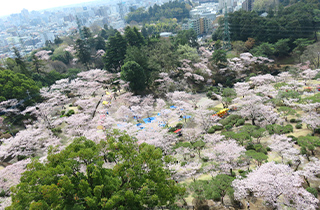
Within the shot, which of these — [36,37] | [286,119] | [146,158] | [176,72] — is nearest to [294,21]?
[176,72]

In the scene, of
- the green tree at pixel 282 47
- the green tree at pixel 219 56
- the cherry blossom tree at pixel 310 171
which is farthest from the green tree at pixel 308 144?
the green tree at pixel 282 47

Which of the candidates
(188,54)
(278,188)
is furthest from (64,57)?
(278,188)

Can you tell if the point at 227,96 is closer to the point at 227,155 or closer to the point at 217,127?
the point at 217,127

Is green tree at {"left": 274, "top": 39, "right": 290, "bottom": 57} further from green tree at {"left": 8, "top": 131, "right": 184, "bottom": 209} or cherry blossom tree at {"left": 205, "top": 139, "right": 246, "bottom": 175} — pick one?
green tree at {"left": 8, "top": 131, "right": 184, "bottom": 209}

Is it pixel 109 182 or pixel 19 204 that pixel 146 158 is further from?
pixel 19 204

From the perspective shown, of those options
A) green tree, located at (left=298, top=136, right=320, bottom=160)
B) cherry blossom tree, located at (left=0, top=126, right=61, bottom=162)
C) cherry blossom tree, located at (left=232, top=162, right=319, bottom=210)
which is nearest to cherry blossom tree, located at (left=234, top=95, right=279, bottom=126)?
green tree, located at (left=298, top=136, right=320, bottom=160)

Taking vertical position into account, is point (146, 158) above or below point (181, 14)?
below
